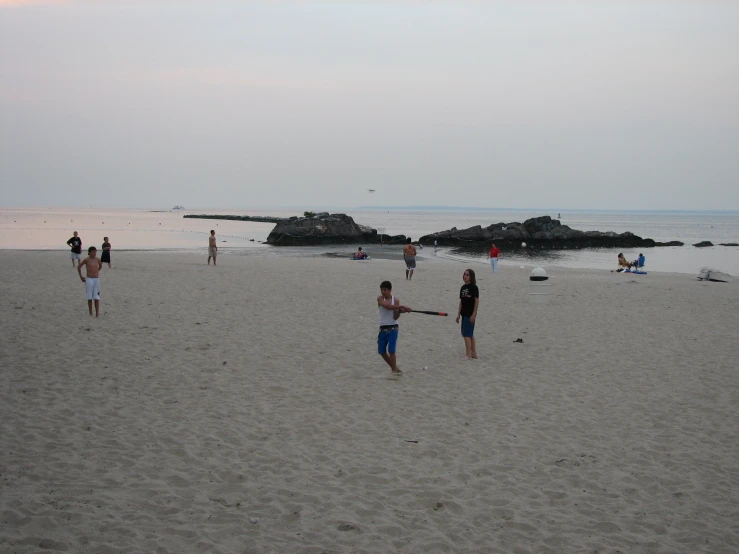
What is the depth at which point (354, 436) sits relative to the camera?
6.44 metres

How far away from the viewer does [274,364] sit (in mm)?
9375

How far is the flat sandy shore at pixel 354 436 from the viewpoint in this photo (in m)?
4.53

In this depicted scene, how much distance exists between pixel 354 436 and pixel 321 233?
50109 millimetres

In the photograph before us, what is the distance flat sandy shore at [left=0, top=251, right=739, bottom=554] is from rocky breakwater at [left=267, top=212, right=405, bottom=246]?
40005 millimetres

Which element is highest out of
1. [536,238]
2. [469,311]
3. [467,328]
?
[536,238]

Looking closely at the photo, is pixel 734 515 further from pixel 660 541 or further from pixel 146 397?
pixel 146 397

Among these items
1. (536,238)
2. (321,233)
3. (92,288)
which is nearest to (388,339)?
(92,288)

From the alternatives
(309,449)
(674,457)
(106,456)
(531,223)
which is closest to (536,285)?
(674,457)

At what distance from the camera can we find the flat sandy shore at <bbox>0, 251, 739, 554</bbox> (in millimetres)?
4527

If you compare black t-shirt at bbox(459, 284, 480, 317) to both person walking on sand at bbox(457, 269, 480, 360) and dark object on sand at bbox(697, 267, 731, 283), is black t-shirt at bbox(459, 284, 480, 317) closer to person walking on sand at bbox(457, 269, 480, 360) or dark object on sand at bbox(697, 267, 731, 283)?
person walking on sand at bbox(457, 269, 480, 360)

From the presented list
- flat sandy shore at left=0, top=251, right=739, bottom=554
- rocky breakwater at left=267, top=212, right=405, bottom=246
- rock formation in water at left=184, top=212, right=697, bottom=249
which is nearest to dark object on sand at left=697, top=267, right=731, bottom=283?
flat sandy shore at left=0, top=251, right=739, bottom=554

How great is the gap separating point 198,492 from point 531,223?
206 feet

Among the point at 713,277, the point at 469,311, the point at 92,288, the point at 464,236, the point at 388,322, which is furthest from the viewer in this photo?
the point at 464,236

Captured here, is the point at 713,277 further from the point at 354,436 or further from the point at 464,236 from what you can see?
the point at 464,236
